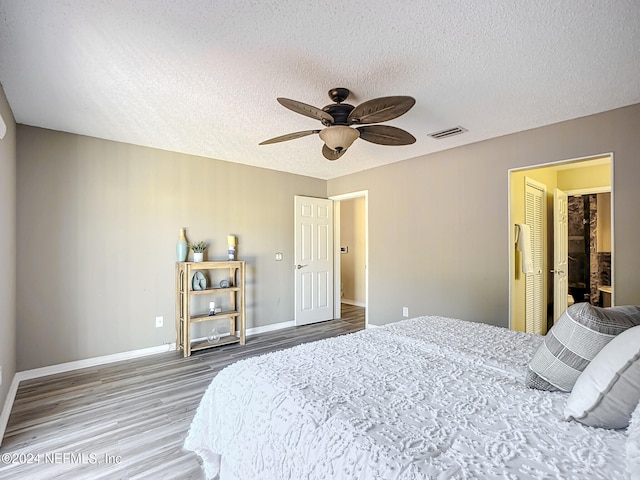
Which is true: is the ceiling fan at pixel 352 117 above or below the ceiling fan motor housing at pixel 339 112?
below

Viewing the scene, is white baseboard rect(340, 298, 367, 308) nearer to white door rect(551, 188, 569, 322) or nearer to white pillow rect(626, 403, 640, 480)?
white door rect(551, 188, 569, 322)

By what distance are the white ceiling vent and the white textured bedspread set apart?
7.40 ft

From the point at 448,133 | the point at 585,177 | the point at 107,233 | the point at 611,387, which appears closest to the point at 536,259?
the point at 585,177

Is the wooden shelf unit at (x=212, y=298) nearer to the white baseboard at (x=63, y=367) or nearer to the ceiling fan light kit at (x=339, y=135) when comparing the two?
the white baseboard at (x=63, y=367)

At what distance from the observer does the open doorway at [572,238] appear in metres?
3.53

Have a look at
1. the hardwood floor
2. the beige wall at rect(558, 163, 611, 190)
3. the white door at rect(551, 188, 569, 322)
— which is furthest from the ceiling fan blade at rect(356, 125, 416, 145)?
the beige wall at rect(558, 163, 611, 190)

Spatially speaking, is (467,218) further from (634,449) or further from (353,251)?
(353,251)

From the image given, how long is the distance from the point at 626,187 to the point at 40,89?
189 inches

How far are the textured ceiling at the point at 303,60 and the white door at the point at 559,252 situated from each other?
1.83m

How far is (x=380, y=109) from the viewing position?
208cm

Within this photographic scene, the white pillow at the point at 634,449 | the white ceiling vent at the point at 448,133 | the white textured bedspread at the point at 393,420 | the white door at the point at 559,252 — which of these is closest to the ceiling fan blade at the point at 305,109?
the white textured bedspread at the point at 393,420

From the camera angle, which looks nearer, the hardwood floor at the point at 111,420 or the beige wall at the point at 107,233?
the hardwood floor at the point at 111,420

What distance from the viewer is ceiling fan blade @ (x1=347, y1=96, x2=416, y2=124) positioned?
78.6 inches

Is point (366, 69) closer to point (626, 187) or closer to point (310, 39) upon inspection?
point (310, 39)
